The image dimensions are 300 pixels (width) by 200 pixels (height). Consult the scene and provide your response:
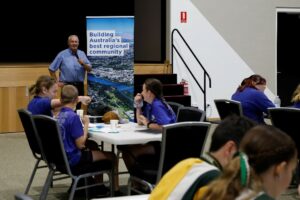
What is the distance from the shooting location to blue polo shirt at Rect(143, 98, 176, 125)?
17.7ft

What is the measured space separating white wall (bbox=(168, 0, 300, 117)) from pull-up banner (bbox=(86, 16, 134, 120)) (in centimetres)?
255

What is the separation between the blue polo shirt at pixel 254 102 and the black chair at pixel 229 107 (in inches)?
7.0

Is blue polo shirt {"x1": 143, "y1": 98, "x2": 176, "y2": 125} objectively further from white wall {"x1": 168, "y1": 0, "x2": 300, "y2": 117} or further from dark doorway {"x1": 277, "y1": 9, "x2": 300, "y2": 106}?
dark doorway {"x1": 277, "y1": 9, "x2": 300, "y2": 106}

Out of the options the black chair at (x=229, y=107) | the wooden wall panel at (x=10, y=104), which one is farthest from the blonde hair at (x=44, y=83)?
the wooden wall panel at (x=10, y=104)

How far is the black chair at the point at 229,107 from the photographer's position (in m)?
6.45

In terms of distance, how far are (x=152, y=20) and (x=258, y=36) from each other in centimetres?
212

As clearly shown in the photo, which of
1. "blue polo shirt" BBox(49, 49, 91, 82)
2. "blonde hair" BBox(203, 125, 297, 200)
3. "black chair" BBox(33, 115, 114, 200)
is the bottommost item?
"black chair" BBox(33, 115, 114, 200)

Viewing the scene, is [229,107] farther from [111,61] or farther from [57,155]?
[111,61]

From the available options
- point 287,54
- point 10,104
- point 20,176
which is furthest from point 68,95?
point 287,54

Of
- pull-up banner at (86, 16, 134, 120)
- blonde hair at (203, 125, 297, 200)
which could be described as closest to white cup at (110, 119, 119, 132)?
pull-up banner at (86, 16, 134, 120)

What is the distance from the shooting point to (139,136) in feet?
16.8

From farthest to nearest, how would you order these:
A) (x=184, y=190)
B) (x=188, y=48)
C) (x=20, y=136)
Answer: (x=188, y=48), (x=20, y=136), (x=184, y=190)

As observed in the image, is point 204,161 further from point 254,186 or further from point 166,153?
point 166,153

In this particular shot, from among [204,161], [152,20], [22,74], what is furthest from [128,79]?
[204,161]
